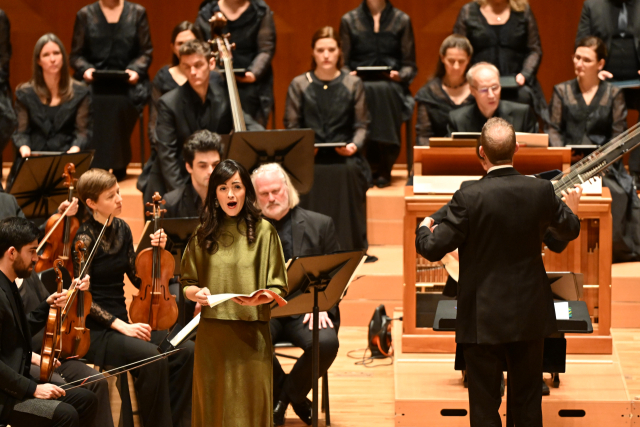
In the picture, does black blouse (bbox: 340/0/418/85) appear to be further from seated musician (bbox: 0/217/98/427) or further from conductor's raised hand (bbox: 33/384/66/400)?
conductor's raised hand (bbox: 33/384/66/400)

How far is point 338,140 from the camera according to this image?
213 inches

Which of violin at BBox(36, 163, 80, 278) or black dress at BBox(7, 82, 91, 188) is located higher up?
black dress at BBox(7, 82, 91, 188)

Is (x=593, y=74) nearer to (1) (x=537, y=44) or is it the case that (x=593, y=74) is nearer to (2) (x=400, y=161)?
(1) (x=537, y=44)

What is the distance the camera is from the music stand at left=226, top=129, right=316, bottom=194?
14.0 feet

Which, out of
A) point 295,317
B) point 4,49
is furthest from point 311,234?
point 4,49

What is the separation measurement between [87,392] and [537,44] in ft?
12.7

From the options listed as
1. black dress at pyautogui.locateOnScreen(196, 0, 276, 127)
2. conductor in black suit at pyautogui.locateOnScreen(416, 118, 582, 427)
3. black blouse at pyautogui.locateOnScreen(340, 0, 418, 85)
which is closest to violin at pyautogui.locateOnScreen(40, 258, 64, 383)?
conductor in black suit at pyautogui.locateOnScreen(416, 118, 582, 427)

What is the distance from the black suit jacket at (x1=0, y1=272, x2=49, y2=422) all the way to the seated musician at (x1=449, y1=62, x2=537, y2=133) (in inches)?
102

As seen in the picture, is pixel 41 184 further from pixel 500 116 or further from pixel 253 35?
pixel 500 116

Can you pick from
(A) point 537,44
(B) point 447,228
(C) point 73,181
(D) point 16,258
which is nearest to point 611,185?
(A) point 537,44

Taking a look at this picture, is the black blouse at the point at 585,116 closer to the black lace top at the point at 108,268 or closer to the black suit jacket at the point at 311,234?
the black suit jacket at the point at 311,234

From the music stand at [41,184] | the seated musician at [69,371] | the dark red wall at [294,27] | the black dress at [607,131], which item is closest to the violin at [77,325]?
the seated musician at [69,371]

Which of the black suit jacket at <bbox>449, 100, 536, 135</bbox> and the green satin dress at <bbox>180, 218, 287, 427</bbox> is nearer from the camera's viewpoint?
the green satin dress at <bbox>180, 218, 287, 427</bbox>

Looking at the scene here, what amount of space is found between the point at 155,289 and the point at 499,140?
1399 mm
